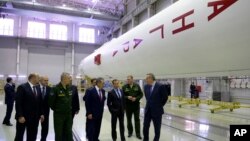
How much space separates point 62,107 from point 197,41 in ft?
8.33

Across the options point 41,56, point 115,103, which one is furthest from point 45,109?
point 41,56

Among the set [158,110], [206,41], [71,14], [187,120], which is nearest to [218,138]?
[158,110]

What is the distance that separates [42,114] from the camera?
15.3ft

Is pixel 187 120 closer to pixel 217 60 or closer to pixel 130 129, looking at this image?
pixel 130 129

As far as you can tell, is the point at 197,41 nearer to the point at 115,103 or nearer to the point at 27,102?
the point at 115,103

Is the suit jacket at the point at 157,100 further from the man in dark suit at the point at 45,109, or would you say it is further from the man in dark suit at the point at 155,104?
the man in dark suit at the point at 45,109

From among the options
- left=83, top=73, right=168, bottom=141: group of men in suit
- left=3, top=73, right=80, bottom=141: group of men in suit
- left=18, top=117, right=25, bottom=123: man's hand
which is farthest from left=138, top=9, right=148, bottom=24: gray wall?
left=18, top=117, right=25, bottom=123: man's hand

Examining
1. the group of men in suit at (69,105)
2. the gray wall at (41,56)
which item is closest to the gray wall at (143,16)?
the gray wall at (41,56)

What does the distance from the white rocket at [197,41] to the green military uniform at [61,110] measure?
1925 mm

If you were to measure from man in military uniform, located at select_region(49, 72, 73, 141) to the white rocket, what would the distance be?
73.5 inches

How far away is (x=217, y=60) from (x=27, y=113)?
335cm

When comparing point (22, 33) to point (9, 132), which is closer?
point (9, 132)

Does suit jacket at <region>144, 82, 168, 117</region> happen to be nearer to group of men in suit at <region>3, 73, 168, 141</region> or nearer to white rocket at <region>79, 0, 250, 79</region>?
group of men in suit at <region>3, 73, 168, 141</region>

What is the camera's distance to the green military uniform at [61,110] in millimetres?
4184
